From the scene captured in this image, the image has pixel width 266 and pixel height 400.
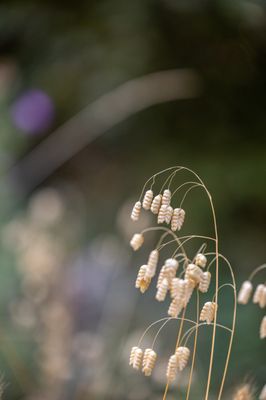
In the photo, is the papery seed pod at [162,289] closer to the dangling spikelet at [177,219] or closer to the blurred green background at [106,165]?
the dangling spikelet at [177,219]

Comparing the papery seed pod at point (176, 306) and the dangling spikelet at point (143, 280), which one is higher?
the dangling spikelet at point (143, 280)

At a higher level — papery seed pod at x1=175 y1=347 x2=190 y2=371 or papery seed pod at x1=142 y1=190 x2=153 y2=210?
papery seed pod at x1=142 y1=190 x2=153 y2=210

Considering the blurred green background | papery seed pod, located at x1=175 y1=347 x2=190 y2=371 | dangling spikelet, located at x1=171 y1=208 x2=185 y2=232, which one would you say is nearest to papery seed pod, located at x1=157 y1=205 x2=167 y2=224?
dangling spikelet, located at x1=171 y1=208 x2=185 y2=232

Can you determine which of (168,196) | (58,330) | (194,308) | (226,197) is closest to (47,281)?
(58,330)

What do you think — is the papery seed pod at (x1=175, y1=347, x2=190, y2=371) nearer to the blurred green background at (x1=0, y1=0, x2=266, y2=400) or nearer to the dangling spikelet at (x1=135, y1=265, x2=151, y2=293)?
the dangling spikelet at (x1=135, y1=265, x2=151, y2=293)

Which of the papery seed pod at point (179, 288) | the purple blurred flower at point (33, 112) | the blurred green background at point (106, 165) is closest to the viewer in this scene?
the papery seed pod at point (179, 288)

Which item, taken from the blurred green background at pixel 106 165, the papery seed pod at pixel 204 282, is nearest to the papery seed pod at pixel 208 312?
the papery seed pod at pixel 204 282

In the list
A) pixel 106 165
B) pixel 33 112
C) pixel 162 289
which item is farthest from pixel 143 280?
pixel 106 165
